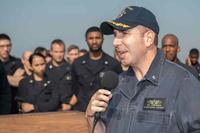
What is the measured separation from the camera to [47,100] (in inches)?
248

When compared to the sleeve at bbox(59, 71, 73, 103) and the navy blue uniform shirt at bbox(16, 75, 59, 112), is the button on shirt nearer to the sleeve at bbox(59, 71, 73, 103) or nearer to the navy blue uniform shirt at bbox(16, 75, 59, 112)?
the navy blue uniform shirt at bbox(16, 75, 59, 112)

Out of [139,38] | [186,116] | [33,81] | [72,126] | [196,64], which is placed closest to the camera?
[186,116]

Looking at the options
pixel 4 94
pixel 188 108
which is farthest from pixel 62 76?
pixel 188 108

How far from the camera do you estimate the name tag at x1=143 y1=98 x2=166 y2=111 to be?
96.7 inches

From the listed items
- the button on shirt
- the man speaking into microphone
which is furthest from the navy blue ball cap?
the button on shirt

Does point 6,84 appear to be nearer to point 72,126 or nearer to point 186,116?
point 72,126

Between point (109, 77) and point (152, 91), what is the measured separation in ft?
0.80

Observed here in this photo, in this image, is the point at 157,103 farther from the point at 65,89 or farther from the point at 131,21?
the point at 65,89

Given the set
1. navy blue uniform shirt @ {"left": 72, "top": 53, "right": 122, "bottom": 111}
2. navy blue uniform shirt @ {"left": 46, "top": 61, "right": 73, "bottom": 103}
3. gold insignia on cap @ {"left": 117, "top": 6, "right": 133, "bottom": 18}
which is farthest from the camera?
navy blue uniform shirt @ {"left": 46, "top": 61, "right": 73, "bottom": 103}

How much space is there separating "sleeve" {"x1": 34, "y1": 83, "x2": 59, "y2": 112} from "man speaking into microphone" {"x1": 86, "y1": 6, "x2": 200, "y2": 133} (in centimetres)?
357

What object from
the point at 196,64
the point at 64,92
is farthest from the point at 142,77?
the point at 196,64

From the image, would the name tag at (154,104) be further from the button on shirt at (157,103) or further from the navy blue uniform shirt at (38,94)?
the navy blue uniform shirt at (38,94)

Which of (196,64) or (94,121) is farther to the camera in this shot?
(196,64)

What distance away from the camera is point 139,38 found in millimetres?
→ 2570
